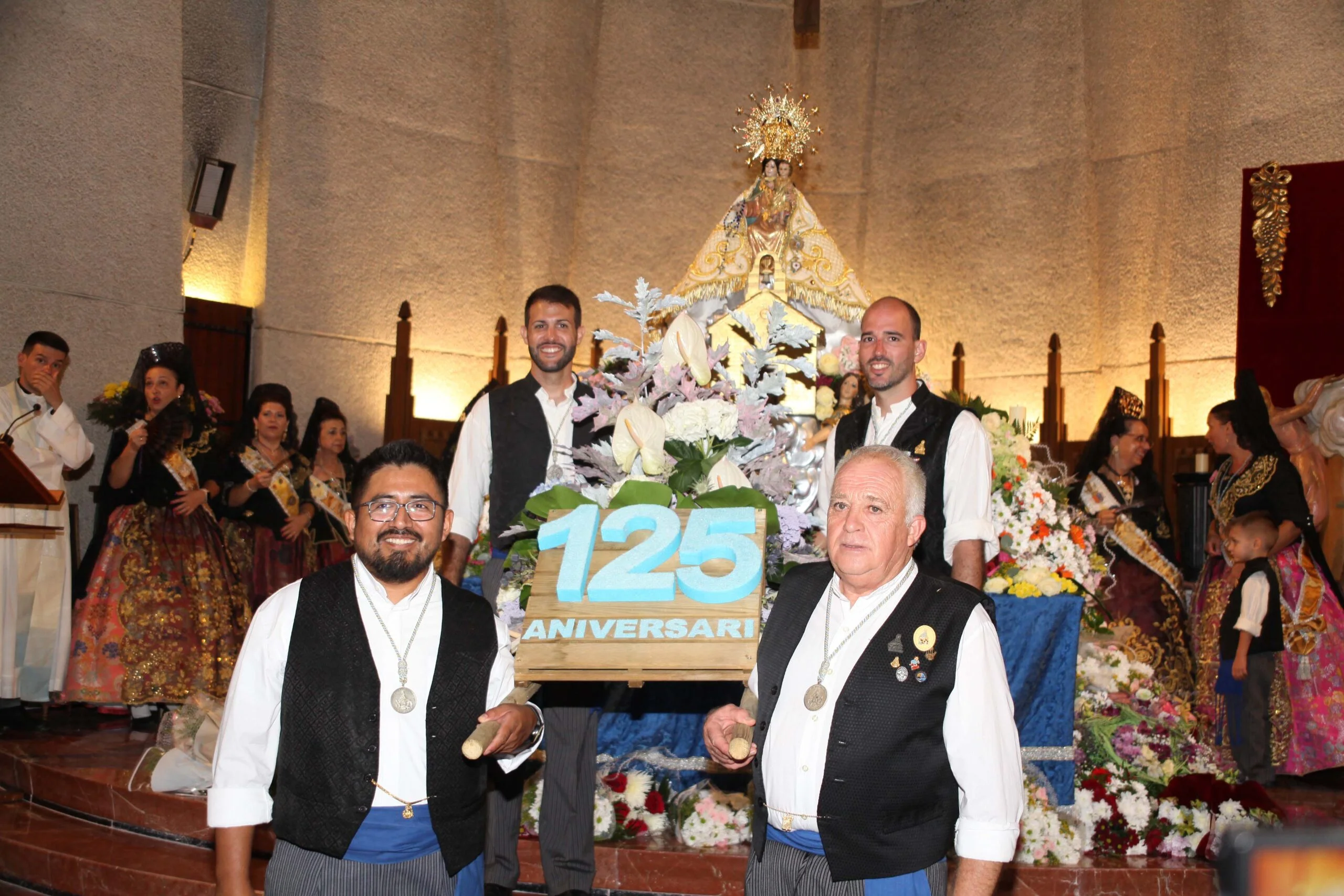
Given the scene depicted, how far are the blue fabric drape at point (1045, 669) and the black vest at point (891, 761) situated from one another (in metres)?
2.03

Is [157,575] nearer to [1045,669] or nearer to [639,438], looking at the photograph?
[639,438]

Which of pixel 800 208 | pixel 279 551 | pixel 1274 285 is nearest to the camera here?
pixel 800 208

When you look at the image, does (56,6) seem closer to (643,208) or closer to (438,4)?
(438,4)

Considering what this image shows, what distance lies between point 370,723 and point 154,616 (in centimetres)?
428

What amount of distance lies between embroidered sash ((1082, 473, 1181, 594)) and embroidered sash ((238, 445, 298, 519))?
430 cm

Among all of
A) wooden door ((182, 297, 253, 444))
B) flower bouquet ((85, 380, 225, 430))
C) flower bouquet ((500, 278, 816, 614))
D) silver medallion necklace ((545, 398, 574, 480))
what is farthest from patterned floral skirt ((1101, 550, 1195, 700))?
wooden door ((182, 297, 253, 444))

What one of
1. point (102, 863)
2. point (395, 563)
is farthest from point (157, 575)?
point (395, 563)

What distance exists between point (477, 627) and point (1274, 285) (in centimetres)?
703

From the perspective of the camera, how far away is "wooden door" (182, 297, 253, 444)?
8.09m

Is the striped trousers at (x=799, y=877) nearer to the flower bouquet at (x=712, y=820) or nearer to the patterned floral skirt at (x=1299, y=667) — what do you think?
the flower bouquet at (x=712, y=820)

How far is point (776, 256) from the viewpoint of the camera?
598 cm

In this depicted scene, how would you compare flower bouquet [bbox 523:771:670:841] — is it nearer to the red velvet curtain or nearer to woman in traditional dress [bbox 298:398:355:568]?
woman in traditional dress [bbox 298:398:355:568]

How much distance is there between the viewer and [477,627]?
248 centimetres

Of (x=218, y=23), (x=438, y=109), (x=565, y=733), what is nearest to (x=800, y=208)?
(x=565, y=733)
